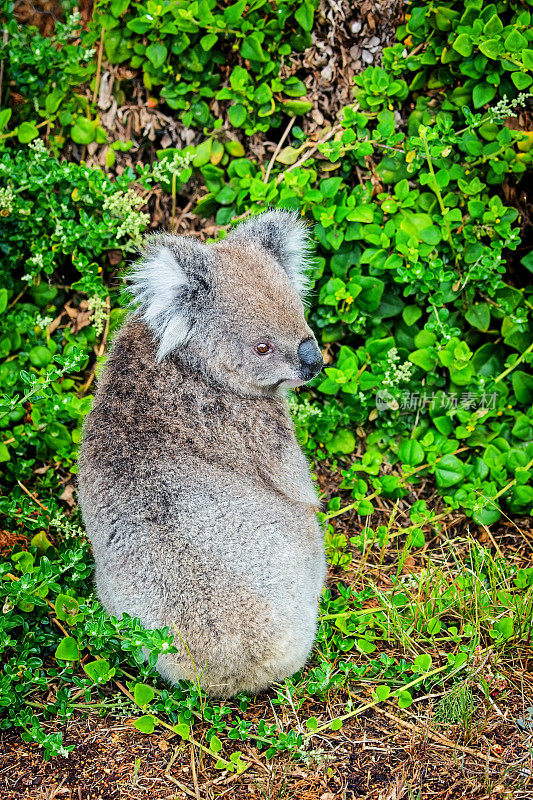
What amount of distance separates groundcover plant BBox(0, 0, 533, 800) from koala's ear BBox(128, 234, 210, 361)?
356 millimetres

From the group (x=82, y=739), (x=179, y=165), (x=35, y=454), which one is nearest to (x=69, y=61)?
(x=179, y=165)

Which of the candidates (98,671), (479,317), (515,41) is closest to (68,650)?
(98,671)

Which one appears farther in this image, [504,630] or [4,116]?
[4,116]

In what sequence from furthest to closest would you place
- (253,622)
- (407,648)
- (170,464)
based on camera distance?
(407,648), (170,464), (253,622)

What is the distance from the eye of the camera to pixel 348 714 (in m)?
2.94

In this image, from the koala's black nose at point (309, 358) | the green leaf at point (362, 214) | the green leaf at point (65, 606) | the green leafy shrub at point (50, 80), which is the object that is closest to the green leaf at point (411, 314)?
the green leaf at point (362, 214)

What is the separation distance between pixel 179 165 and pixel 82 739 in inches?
124

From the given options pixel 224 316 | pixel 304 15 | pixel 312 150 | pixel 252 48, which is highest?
pixel 304 15

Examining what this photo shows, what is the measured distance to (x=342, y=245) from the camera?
4238mm

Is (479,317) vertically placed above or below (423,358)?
above

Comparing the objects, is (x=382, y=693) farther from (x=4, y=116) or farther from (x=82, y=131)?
(x=4, y=116)

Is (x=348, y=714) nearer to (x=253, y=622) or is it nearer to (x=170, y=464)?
(x=253, y=622)

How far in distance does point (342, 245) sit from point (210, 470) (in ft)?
5.99

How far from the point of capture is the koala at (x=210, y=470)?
2.83m
